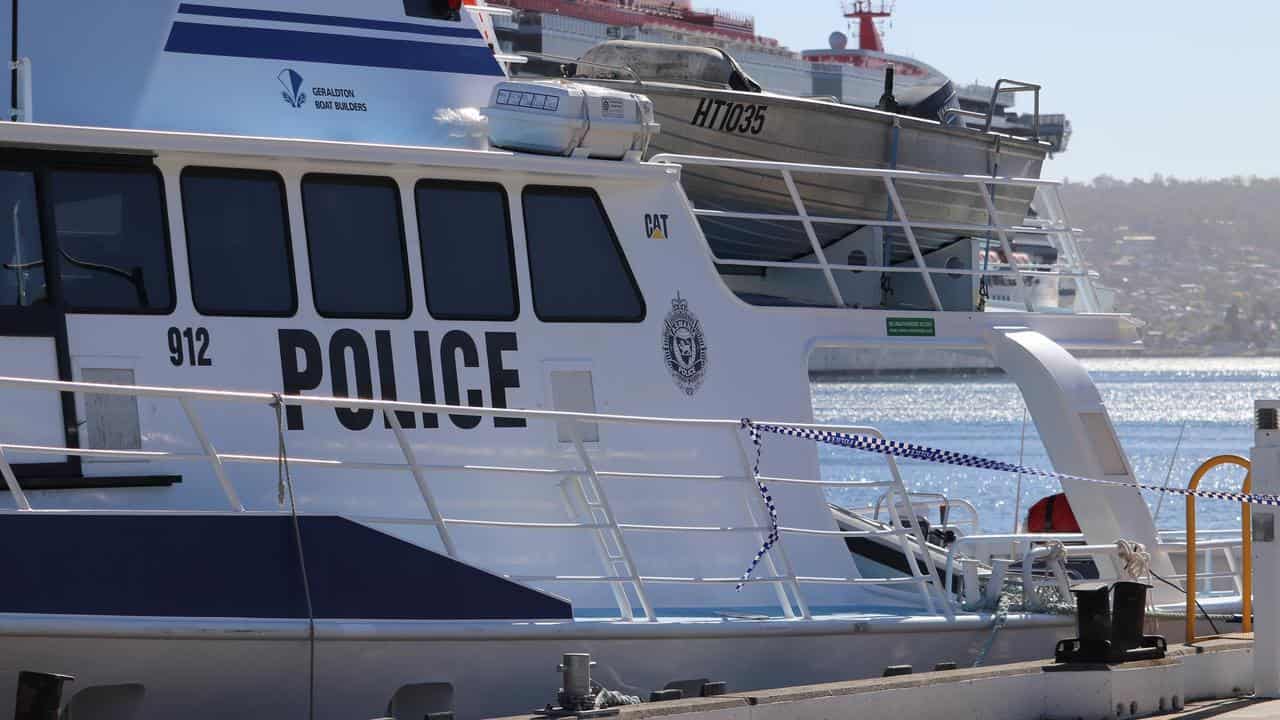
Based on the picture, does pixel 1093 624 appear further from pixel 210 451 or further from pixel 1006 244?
pixel 210 451

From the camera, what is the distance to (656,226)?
8.81 metres

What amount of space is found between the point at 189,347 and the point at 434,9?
2465 mm

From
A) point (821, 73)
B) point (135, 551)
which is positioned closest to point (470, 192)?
point (135, 551)

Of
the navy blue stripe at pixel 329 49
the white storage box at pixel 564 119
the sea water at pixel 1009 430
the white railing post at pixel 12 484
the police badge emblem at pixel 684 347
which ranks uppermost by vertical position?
the navy blue stripe at pixel 329 49

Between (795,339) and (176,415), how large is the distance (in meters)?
3.35

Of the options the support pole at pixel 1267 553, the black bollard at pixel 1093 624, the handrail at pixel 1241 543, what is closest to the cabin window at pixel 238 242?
the black bollard at pixel 1093 624

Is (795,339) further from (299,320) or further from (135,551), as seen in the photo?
(135,551)

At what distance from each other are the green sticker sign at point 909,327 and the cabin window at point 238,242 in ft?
11.3

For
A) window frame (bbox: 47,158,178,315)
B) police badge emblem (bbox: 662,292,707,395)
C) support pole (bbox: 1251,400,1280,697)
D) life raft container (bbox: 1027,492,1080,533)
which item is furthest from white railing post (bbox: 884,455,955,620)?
window frame (bbox: 47,158,178,315)

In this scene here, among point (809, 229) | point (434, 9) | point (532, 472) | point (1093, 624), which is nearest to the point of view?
point (532, 472)

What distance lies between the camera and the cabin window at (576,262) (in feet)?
27.7

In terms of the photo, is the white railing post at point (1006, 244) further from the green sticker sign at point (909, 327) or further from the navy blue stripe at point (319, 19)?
the navy blue stripe at point (319, 19)

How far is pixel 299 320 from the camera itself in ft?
25.6

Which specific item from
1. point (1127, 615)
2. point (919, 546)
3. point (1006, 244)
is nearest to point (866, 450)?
point (919, 546)
